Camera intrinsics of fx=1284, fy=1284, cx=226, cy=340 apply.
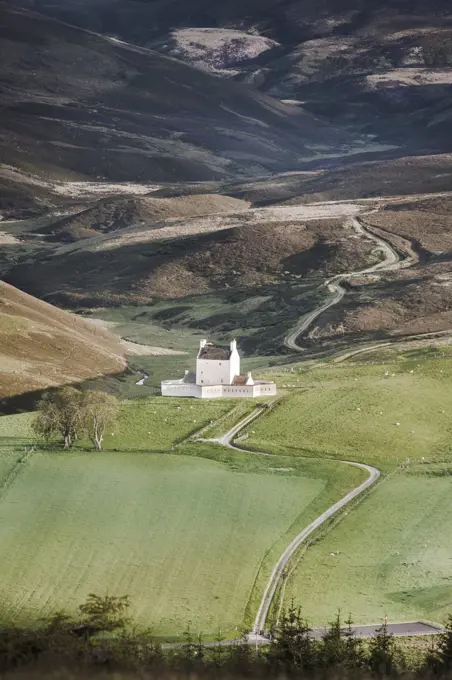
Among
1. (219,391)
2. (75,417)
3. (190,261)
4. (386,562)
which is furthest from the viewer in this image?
(190,261)

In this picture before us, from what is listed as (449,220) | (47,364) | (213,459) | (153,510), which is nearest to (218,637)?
(153,510)

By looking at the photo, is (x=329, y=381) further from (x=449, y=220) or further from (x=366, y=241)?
(x=449, y=220)

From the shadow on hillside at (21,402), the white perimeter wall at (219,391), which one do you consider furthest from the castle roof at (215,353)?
the shadow on hillside at (21,402)

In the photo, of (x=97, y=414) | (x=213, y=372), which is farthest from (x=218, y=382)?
(x=97, y=414)

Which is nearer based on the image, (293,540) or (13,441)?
(293,540)

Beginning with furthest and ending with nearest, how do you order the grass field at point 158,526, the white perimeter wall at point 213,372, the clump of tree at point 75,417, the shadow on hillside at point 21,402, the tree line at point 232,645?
the shadow on hillside at point 21,402 → the white perimeter wall at point 213,372 → the clump of tree at point 75,417 → the grass field at point 158,526 → the tree line at point 232,645

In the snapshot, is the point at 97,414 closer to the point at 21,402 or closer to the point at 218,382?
the point at 218,382

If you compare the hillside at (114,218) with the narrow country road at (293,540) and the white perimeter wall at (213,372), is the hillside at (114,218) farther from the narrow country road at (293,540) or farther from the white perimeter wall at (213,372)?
the narrow country road at (293,540)

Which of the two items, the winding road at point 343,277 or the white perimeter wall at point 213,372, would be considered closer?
the white perimeter wall at point 213,372
